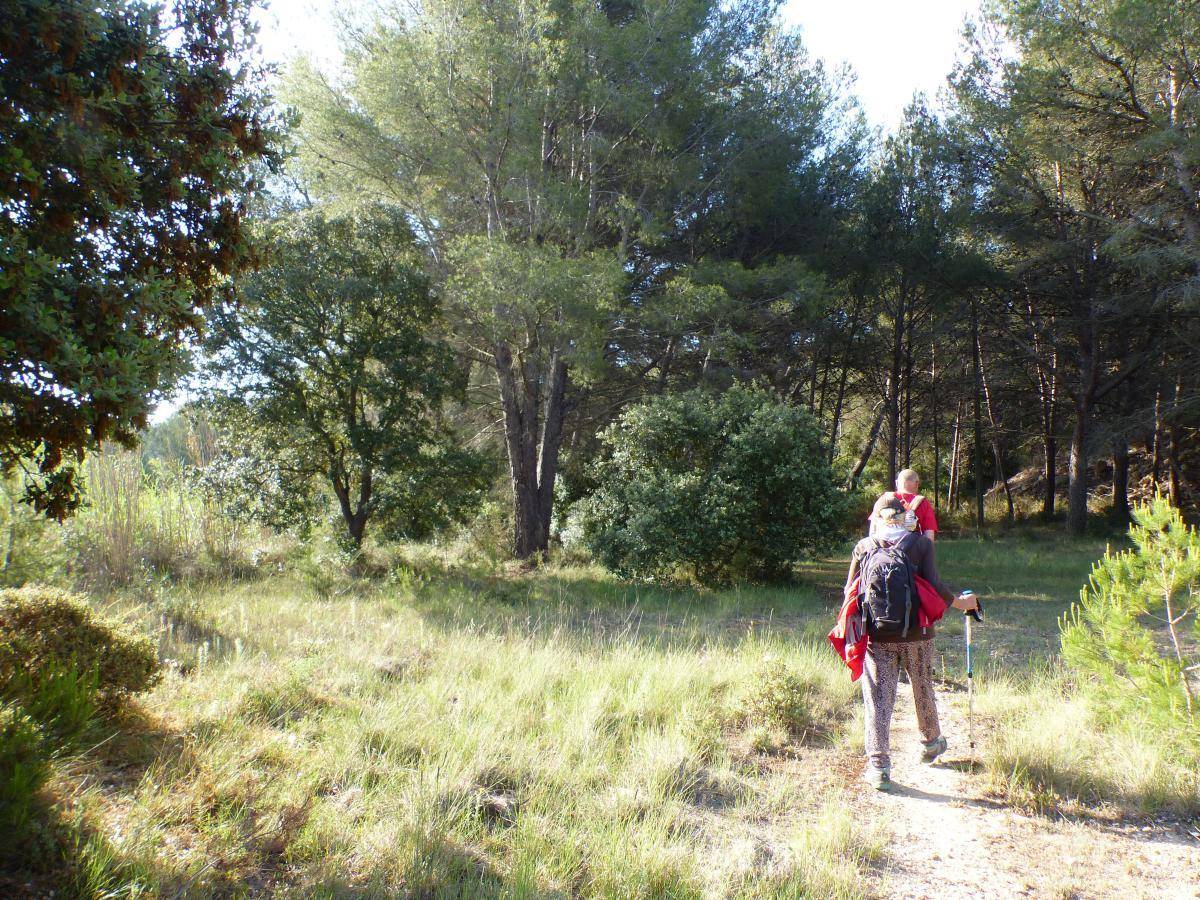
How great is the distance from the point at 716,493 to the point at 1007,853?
817 centimetres

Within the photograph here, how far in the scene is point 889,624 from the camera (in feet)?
13.8

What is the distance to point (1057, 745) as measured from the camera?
4.46 meters

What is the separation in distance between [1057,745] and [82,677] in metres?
5.89

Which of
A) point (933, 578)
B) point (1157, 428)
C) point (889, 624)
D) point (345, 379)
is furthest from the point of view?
point (1157, 428)

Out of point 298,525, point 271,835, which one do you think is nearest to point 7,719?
point 271,835

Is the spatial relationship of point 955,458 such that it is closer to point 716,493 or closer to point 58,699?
point 716,493

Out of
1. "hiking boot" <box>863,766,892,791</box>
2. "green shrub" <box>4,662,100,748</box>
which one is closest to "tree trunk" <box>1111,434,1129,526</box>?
"hiking boot" <box>863,766,892,791</box>

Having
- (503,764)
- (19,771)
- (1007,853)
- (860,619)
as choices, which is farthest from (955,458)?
(19,771)

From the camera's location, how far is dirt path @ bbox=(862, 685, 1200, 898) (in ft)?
10.7

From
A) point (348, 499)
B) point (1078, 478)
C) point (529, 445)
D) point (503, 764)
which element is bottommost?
point (503, 764)

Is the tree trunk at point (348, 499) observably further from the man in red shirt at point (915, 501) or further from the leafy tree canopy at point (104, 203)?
the man in red shirt at point (915, 501)

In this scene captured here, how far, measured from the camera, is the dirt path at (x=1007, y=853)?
3.27 meters

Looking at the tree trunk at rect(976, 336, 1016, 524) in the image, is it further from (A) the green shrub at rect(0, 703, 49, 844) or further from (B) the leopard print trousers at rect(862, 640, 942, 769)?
(A) the green shrub at rect(0, 703, 49, 844)

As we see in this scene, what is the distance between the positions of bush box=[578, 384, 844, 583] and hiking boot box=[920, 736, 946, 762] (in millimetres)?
6847
